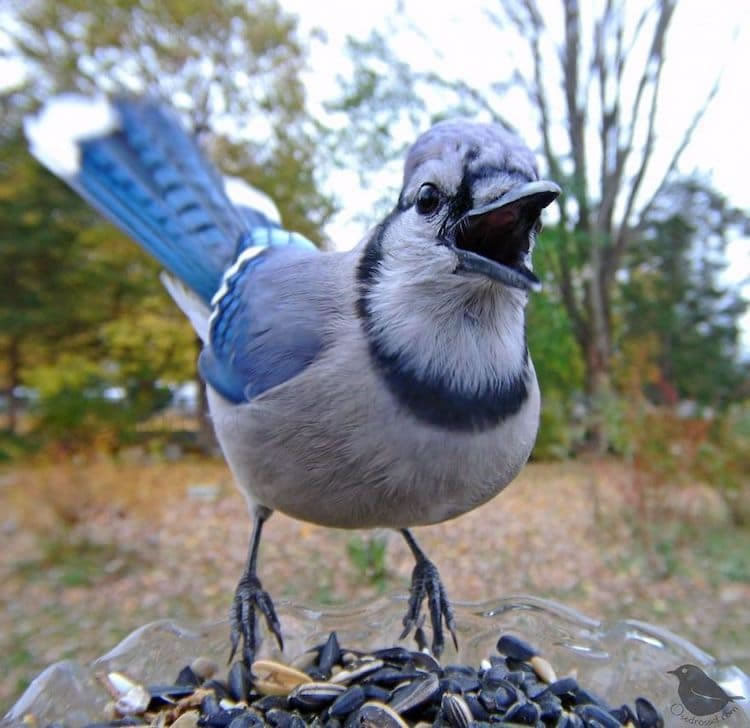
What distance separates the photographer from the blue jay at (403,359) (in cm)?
78

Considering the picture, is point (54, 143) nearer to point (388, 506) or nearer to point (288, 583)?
point (388, 506)

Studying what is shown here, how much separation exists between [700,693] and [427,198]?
913mm

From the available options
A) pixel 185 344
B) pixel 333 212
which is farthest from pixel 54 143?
pixel 185 344

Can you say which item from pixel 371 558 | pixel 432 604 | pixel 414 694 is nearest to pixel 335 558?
pixel 371 558

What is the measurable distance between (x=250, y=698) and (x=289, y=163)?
6.24 meters

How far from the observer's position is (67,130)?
1.39 metres

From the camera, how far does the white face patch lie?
139 centimetres

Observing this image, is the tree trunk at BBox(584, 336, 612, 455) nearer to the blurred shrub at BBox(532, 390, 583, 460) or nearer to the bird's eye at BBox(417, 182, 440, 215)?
the blurred shrub at BBox(532, 390, 583, 460)

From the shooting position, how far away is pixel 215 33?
7816 millimetres

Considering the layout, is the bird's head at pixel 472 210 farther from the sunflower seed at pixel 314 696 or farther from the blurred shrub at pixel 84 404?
the blurred shrub at pixel 84 404

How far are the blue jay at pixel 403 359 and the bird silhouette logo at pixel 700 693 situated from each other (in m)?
0.49

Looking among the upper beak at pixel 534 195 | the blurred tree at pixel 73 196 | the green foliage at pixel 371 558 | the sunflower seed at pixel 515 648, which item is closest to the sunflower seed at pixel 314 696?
the sunflower seed at pixel 515 648

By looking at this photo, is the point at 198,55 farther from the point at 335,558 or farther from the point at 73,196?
the point at 335,558

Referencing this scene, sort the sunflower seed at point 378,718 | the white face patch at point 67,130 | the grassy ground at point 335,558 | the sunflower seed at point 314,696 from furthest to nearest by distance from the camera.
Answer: the grassy ground at point 335,558
the white face patch at point 67,130
the sunflower seed at point 314,696
the sunflower seed at point 378,718
